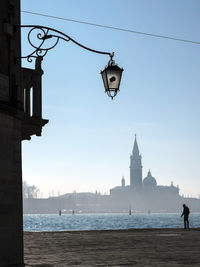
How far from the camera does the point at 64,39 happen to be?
13055 millimetres

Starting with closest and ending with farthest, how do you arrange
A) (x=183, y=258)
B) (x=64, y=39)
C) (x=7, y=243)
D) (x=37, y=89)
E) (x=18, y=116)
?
1. (x=64, y=39)
2. (x=7, y=243)
3. (x=18, y=116)
4. (x=183, y=258)
5. (x=37, y=89)

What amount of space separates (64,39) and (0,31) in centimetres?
228

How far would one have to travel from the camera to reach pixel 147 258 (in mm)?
16094

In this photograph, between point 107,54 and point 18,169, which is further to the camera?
point 18,169

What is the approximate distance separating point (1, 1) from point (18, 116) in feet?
9.71

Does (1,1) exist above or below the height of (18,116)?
above

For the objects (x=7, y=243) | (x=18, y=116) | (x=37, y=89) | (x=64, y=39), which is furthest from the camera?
(x=37, y=89)

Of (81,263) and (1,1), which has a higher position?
(1,1)

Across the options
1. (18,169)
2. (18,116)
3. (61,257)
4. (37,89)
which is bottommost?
(61,257)

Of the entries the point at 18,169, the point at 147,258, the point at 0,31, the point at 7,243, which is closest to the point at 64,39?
the point at 0,31

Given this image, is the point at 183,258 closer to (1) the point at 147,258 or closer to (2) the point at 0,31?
(1) the point at 147,258

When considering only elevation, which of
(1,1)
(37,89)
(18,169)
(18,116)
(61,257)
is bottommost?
(61,257)

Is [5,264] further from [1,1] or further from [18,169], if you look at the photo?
[1,1]

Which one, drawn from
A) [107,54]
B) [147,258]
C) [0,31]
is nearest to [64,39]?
[107,54]
